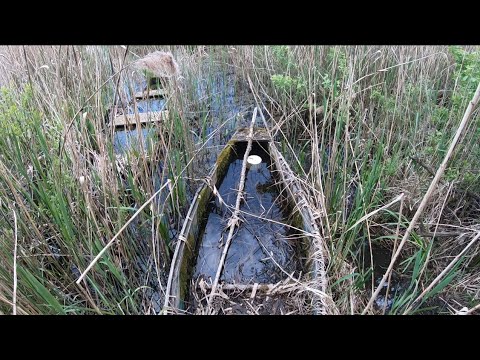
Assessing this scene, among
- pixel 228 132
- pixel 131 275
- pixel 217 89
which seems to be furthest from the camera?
pixel 217 89

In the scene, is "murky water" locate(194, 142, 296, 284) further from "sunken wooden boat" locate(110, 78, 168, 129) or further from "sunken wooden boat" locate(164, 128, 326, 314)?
"sunken wooden boat" locate(110, 78, 168, 129)

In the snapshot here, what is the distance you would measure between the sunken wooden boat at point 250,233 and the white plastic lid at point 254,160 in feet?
0.17

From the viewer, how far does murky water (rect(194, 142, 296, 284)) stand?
2186 mm

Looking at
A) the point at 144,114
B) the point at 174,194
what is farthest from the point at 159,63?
the point at 144,114

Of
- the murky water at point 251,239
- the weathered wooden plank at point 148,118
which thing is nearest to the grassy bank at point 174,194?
the weathered wooden plank at point 148,118

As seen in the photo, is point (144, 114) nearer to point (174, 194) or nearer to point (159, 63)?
point (174, 194)

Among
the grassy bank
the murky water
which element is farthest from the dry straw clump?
the murky water

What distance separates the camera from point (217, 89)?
3873mm

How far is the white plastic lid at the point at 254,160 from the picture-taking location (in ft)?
9.23

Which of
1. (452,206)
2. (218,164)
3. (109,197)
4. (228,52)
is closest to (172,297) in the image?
(109,197)

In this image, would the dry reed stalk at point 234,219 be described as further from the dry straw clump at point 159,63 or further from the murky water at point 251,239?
the dry straw clump at point 159,63

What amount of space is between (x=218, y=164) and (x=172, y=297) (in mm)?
1289

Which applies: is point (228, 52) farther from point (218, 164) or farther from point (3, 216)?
point (3, 216)

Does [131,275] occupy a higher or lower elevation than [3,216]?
lower
